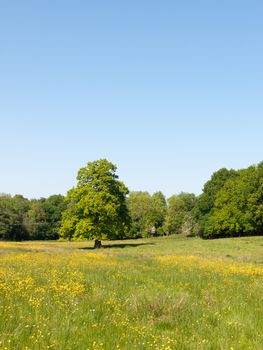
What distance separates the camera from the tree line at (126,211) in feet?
173

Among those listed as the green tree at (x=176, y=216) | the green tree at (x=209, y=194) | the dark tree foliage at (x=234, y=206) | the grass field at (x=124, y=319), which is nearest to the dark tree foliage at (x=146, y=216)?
the green tree at (x=176, y=216)

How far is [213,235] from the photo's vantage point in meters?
82.1

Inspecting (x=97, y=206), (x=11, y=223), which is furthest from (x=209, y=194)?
(x=11, y=223)

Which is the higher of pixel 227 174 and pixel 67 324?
pixel 227 174

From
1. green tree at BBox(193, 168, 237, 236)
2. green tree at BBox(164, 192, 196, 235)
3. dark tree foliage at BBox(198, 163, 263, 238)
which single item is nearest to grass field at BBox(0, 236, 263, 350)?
dark tree foliage at BBox(198, 163, 263, 238)

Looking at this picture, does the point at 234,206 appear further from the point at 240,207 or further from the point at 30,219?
the point at 30,219

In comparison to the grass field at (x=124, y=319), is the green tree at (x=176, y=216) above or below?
above

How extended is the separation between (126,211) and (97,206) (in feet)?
17.3

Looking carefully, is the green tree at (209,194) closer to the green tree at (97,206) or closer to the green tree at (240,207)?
the green tree at (240,207)

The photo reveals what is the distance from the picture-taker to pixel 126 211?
182 ft

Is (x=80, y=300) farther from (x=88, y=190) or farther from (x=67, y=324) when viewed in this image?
(x=88, y=190)

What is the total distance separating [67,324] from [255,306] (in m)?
6.45

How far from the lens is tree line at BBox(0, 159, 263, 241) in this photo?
52.6m

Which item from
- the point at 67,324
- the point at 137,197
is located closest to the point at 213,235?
the point at 137,197
